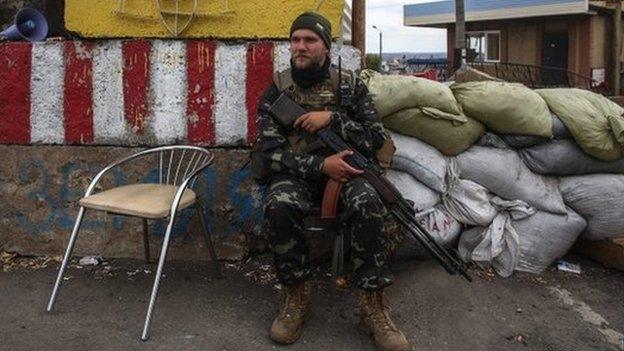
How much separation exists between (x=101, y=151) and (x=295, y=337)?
6.06 feet

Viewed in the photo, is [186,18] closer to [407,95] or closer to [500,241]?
[407,95]

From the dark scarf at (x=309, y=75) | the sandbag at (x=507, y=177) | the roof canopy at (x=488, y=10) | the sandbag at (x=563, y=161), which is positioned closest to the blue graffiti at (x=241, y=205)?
the dark scarf at (x=309, y=75)

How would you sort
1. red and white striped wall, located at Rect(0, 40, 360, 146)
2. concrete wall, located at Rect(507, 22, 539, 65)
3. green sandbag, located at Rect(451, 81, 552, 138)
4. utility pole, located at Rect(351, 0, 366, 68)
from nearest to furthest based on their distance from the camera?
1. green sandbag, located at Rect(451, 81, 552, 138)
2. red and white striped wall, located at Rect(0, 40, 360, 146)
3. utility pole, located at Rect(351, 0, 366, 68)
4. concrete wall, located at Rect(507, 22, 539, 65)

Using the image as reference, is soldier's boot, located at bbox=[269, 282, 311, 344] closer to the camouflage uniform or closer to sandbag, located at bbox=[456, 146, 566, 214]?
the camouflage uniform

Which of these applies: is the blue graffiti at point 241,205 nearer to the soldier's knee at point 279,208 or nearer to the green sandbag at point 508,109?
the soldier's knee at point 279,208

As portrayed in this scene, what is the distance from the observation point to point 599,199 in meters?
3.83

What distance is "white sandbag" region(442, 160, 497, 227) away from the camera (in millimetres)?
3789

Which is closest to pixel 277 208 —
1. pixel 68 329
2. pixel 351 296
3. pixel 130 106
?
pixel 351 296

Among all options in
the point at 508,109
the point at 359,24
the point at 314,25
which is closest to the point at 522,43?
the point at 359,24

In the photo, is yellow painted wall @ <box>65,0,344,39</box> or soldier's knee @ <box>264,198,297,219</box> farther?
yellow painted wall @ <box>65,0,344,39</box>

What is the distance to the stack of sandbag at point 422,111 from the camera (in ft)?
12.1

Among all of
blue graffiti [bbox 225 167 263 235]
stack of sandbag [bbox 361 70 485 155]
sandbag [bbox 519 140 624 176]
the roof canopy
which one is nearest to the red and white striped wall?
blue graffiti [bbox 225 167 263 235]

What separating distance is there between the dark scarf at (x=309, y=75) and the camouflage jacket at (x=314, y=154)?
4 cm

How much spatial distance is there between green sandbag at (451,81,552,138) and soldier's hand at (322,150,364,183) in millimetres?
1154
